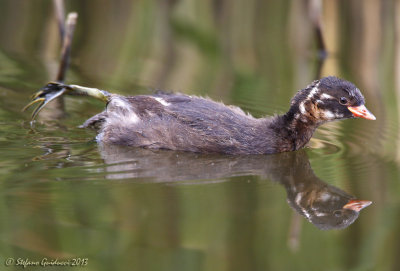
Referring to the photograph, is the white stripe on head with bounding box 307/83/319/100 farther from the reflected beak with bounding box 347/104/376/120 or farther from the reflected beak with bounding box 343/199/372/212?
the reflected beak with bounding box 343/199/372/212

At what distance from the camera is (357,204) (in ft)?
17.4

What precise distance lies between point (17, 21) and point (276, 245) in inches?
328

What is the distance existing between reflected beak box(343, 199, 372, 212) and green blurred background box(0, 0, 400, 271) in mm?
86

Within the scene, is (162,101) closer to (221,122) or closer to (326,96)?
(221,122)

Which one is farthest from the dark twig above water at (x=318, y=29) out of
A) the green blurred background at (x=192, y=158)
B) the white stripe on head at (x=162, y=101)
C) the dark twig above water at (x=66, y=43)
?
the white stripe on head at (x=162, y=101)

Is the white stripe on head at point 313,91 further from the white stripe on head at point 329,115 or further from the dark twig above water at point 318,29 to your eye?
the dark twig above water at point 318,29

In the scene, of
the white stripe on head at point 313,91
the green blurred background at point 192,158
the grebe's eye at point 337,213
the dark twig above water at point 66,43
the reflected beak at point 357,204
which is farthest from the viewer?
the dark twig above water at point 66,43

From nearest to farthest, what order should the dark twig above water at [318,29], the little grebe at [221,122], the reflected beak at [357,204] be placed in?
the reflected beak at [357,204], the little grebe at [221,122], the dark twig above water at [318,29]

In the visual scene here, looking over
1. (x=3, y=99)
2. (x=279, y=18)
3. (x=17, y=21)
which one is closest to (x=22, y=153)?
(x=3, y=99)

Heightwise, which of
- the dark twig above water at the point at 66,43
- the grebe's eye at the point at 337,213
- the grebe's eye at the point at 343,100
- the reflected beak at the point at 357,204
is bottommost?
the grebe's eye at the point at 337,213

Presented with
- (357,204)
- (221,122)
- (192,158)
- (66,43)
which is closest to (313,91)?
(221,122)

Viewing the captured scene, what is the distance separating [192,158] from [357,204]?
164 cm

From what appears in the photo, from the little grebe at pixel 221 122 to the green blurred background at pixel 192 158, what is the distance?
320mm

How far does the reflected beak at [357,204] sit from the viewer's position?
5223 mm
